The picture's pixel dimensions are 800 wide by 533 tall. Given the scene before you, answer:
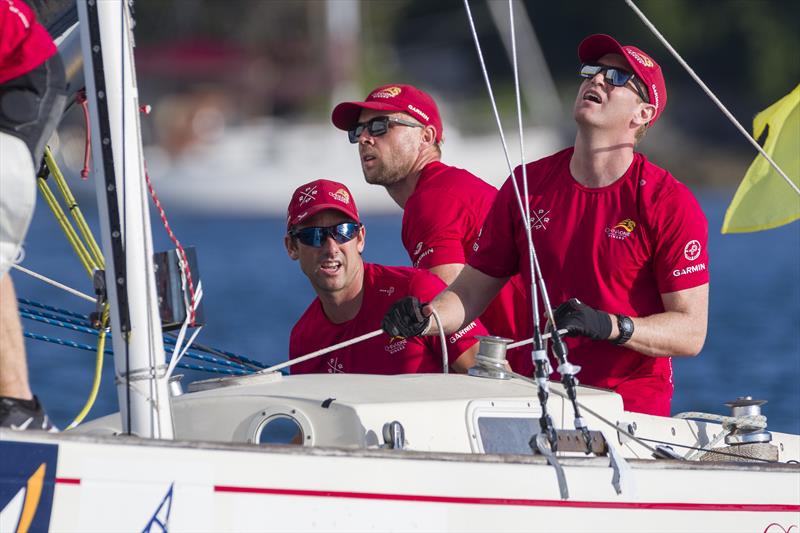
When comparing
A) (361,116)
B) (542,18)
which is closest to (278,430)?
(361,116)

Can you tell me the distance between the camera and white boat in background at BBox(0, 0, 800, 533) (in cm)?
346

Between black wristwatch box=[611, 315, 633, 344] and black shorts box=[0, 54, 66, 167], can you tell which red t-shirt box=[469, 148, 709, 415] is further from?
black shorts box=[0, 54, 66, 167]

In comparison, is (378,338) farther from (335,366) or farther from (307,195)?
(307,195)

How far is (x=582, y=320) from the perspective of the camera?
4.12m

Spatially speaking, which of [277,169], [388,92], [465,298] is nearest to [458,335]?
[465,298]

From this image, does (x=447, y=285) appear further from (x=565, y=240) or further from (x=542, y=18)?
(x=542, y=18)

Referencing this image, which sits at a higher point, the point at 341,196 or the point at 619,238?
the point at 341,196

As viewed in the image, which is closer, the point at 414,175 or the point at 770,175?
the point at 414,175

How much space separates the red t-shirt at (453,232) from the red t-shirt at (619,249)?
55 centimetres

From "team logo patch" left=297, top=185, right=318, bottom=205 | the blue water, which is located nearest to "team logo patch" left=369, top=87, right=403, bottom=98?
"team logo patch" left=297, top=185, right=318, bottom=205

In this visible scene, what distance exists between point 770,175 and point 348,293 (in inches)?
75.7

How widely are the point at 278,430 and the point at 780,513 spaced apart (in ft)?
23.0

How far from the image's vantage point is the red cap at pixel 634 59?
4570mm

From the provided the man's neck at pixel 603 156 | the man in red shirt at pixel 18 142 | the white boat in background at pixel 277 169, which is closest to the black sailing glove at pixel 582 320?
the man's neck at pixel 603 156
